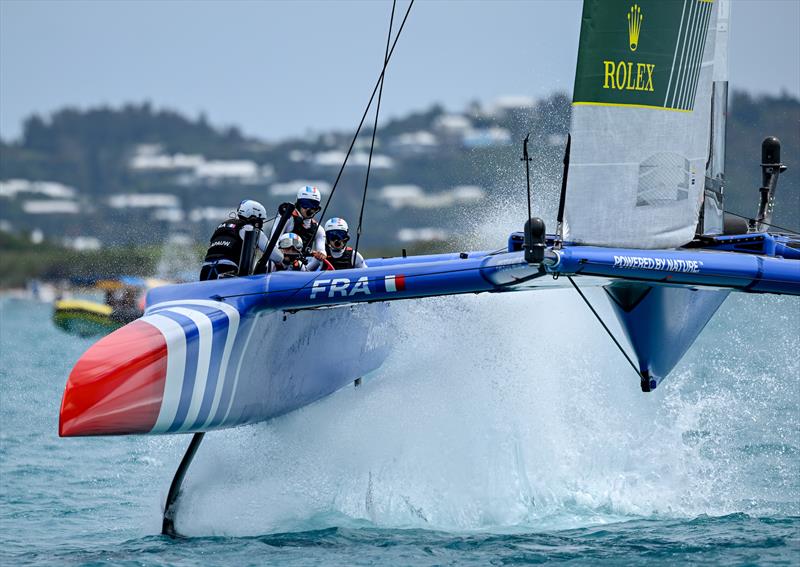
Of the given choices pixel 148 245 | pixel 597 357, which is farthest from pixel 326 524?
pixel 148 245

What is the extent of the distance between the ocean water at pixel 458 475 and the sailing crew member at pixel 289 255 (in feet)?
2.45

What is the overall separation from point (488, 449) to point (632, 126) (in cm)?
178

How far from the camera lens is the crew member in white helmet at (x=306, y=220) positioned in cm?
664

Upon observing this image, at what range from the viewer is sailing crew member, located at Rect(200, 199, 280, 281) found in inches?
245

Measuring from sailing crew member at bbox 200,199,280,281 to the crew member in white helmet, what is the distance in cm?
32

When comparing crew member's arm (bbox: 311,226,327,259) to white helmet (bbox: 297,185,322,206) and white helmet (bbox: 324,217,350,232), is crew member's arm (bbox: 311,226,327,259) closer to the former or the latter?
white helmet (bbox: 324,217,350,232)

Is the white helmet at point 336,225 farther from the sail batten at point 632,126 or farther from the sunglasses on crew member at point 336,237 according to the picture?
the sail batten at point 632,126

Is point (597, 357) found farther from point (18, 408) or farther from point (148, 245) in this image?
point (148, 245)

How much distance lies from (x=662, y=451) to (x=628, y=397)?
1.20 m

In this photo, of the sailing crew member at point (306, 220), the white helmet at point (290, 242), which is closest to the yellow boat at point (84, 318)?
the sailing crew member at point (306, 220)

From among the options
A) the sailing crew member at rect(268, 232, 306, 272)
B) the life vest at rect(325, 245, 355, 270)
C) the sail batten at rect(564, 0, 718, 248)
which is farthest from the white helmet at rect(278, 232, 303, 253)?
the sail batten at rect(564, 0, 718, 248)

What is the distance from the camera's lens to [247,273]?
5934 millimetres

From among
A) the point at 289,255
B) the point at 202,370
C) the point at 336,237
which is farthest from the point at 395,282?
the point at 336,237

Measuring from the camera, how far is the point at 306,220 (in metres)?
6.69
